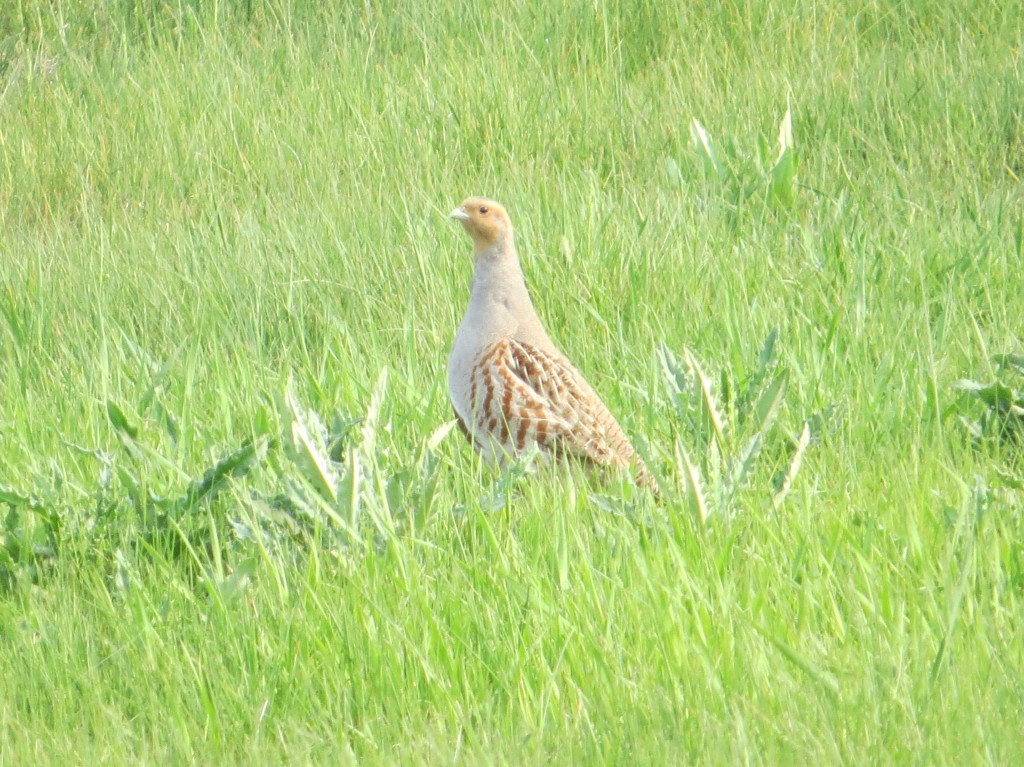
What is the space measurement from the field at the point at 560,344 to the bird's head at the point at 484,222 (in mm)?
419

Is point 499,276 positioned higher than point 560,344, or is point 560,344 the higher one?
point 499,276

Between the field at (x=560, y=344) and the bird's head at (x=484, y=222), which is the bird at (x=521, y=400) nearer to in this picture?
the field at (x=560, y=344)

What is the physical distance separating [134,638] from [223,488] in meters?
0.62

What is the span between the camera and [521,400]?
4.04m

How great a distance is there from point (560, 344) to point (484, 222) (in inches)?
23.9

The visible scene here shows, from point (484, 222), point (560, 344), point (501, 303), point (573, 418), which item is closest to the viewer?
point (573, 418)

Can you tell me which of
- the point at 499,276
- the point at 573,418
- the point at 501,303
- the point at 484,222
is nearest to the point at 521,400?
the point at 573,418

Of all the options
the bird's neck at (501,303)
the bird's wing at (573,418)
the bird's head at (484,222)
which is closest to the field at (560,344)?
the bird's wing at (573,418)

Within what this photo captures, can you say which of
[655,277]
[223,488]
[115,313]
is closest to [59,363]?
[115,313]

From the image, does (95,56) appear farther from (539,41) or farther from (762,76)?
(762,76)

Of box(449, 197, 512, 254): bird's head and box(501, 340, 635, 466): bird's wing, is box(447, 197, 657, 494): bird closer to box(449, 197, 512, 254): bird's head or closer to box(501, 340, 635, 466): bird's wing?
box(501, 340, 635, 466): bird's wing

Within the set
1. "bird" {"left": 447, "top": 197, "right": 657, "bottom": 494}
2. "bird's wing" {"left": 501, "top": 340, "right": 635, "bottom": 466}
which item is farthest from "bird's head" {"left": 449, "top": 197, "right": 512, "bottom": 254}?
"bird's wing" {"left": 501, "top": 340, "right": 635, "bottom": 466}

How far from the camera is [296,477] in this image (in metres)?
3.29

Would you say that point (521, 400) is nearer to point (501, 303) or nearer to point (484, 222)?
point (501, 303)
